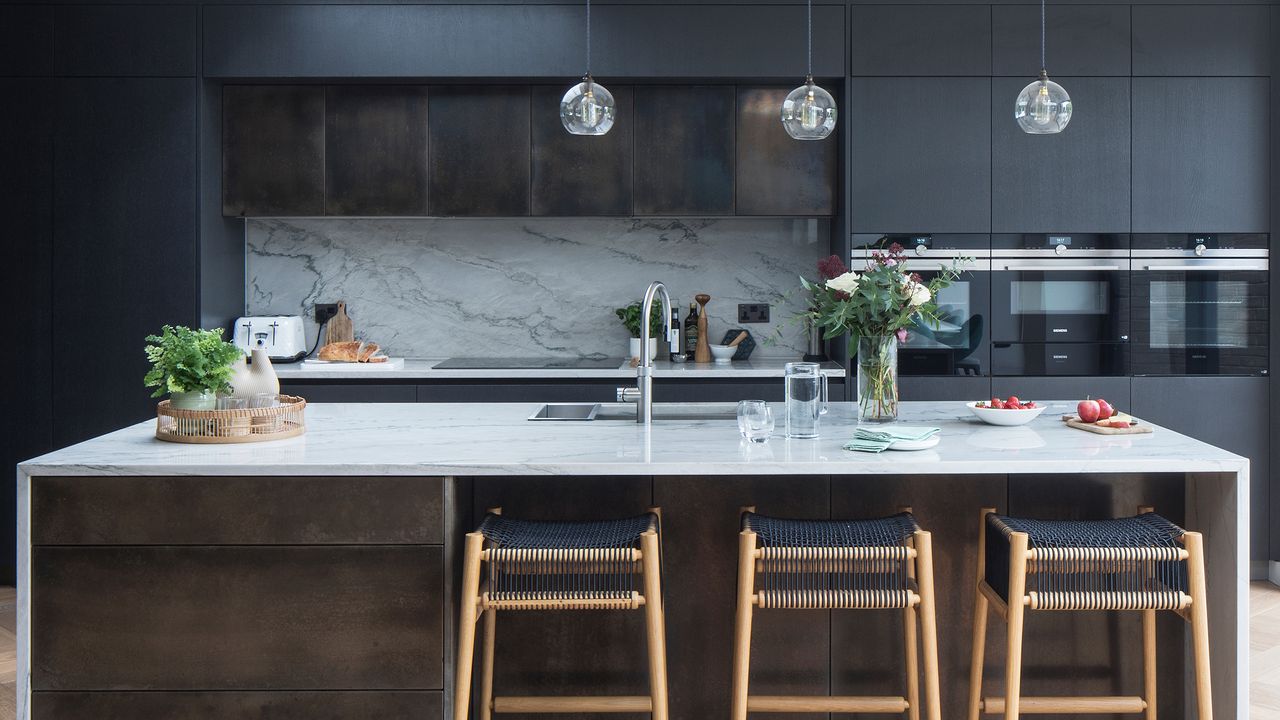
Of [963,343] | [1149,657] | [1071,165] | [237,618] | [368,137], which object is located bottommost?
[1149,657]

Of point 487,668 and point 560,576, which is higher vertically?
point 560,576

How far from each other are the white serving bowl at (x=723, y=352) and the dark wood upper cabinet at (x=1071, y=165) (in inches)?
48.8

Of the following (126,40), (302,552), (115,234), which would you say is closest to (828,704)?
(302,552)

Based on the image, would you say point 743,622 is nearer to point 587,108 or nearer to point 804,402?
point 804,402

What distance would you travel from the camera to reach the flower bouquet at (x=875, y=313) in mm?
2467

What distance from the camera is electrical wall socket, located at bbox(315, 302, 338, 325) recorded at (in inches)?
181

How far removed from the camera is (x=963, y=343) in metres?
3.95

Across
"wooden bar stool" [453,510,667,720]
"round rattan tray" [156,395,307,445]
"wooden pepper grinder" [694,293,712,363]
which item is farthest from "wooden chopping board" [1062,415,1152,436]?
"wooden pepper grinder" [694,293,712,363]

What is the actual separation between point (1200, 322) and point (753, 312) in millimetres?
1834

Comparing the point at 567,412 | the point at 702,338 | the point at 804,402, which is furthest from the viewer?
the point at 702,338

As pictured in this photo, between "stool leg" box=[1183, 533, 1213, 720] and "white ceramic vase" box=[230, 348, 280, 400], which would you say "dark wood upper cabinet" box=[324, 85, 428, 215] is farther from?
"stool leg" box=[1183, 533, 1213, 720]

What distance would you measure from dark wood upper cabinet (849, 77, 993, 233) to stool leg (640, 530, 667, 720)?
2.33m

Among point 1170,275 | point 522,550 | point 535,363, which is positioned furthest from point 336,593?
point 1170,275

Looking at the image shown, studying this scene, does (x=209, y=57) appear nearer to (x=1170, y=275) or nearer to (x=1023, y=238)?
(x=1023, y=238)
